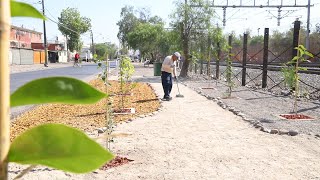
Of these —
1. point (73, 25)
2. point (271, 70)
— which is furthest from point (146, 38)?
point (271, 70)

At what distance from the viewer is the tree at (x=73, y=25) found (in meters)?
63.4

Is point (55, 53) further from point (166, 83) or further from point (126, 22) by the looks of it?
point (166, 83)

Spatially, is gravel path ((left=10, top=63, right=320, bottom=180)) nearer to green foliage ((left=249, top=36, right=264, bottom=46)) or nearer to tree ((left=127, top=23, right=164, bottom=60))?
tree ((left=127, top=23, right=164, bottom=60))

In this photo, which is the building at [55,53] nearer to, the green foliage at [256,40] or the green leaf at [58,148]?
the green foliage at [256,40]

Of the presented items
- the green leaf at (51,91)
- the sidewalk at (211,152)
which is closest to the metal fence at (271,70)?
the sidewalk at (211,152)

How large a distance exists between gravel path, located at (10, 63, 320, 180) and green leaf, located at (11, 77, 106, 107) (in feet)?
8.48

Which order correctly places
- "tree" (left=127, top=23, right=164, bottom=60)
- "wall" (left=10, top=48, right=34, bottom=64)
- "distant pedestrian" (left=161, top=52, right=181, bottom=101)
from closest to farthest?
"distant pedestrian" (left=161, top=52, right=181, bottom=101), "wall" (left=10, top=48, right=34, bottom=64), "tree" (left=127, top=23, right=164, bottom=60)

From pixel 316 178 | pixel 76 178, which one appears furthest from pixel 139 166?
pixel 316 178

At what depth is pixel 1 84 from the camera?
39 cm

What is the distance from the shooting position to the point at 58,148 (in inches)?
17.7

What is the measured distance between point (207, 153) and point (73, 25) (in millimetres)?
62838

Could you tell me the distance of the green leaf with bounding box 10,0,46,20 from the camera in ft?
1.52

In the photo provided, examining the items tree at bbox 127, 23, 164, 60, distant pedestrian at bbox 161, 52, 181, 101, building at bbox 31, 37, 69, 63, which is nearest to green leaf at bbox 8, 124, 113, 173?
distant pedestrian at bbox 161, 52, 181, 101

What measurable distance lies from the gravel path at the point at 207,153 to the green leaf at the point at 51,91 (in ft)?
8.48
